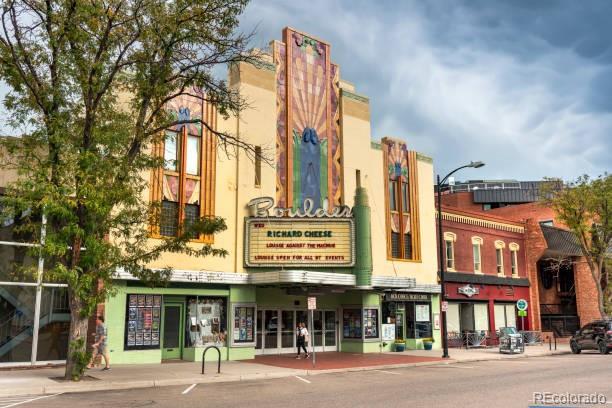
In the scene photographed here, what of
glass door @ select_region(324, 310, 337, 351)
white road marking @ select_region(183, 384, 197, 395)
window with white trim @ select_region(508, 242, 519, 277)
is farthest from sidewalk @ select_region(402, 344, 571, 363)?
white road marking @ select_region(183, 384, 197, 395)

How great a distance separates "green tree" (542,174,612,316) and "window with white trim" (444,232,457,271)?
7.92 metres

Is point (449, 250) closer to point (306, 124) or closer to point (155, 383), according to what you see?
point (306, 124)

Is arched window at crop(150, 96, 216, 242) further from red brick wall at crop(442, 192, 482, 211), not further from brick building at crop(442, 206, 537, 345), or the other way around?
red brick wall at crop(442, 192, 482, 211)

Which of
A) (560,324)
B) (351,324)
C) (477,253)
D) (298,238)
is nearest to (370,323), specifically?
(351,324)

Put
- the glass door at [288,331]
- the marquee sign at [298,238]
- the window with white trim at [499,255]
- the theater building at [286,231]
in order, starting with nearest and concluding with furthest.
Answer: the theater building at [286,231], the marquee sign at [298,238], the glass door at [288,331], the window with white trim at [499,255]

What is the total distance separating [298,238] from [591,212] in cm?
2169

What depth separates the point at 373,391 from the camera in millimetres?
14844

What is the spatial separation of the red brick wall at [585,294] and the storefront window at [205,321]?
3088cm

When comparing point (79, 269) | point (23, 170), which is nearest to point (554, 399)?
point (79, 269)

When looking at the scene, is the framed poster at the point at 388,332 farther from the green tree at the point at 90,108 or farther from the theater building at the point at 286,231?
the green tree at the point at 90,108

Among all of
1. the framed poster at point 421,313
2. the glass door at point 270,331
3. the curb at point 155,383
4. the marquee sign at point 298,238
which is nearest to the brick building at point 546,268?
the framed poster at point 421,313

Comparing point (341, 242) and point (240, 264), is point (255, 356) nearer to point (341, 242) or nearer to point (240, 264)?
point (240, 264)

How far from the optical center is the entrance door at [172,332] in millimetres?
23344

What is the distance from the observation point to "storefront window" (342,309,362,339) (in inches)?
1158
